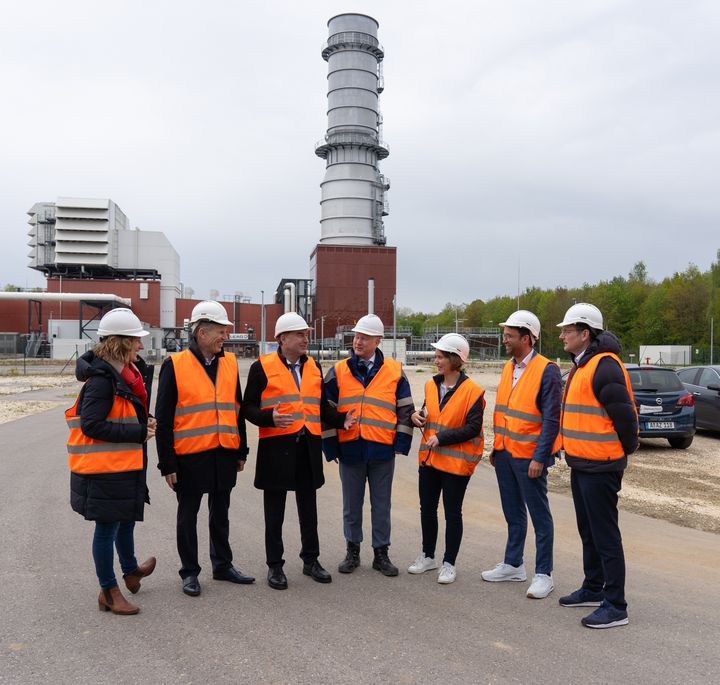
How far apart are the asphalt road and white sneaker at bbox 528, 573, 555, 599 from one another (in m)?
0.06

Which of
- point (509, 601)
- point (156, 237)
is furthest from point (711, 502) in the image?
point (156, 237)

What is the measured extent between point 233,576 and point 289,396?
1436 millimetres

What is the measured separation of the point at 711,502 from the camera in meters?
8.07

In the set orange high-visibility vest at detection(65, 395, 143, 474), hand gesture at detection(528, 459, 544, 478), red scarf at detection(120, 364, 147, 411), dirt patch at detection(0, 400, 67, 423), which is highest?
red scarf at detection(120, 364, 147, 411)

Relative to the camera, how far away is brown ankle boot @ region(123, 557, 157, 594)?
468 cm

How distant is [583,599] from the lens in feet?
14.9

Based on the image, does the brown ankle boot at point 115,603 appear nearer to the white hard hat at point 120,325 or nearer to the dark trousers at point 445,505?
the white hard hat at point 120,325

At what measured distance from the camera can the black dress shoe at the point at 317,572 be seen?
4.98 meters

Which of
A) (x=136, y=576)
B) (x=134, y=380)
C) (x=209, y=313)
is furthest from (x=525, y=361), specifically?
(x=136, y=576)

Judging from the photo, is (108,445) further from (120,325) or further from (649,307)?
(649,307)

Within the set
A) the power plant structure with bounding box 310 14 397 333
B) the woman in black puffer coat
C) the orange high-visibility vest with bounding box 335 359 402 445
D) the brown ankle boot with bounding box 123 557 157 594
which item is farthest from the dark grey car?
the power plant structure with bounding box 310 14 397 333

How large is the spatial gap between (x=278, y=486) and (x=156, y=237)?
248 ft

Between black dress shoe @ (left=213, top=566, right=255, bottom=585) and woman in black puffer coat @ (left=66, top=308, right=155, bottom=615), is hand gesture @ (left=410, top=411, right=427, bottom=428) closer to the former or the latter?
black dress shoe @ (left=213, top=566, right=255, bottom=585)

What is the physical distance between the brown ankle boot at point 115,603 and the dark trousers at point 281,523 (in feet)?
3.47
